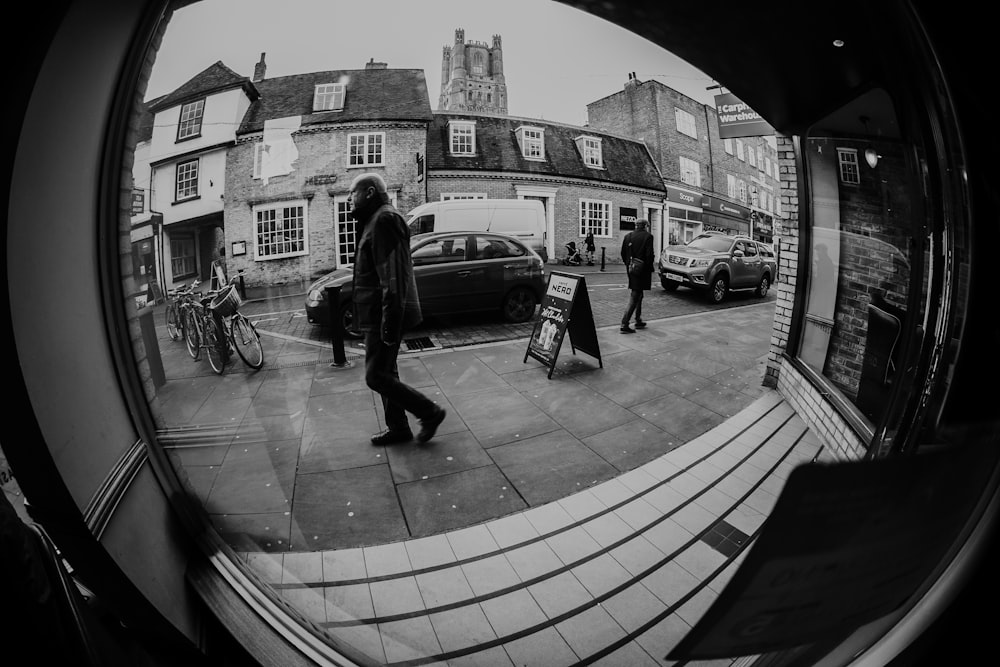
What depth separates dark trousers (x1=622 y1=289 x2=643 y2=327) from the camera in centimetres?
95

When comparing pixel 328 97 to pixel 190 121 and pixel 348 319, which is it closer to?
pixel 190 121

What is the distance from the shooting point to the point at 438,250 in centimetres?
78

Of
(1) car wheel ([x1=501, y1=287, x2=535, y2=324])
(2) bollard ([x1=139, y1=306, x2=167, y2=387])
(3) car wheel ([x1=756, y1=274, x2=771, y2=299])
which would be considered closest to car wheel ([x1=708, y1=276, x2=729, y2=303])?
(3) car wheel ([x1=756, y1=274, x2=771, y2=299])

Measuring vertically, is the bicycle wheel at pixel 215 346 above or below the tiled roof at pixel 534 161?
below

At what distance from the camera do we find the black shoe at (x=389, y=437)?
88 centimetres

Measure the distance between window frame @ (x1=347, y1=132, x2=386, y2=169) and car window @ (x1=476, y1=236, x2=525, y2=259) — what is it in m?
0.26

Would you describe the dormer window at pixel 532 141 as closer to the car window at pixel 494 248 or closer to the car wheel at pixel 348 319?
the car window at pixel 494 248

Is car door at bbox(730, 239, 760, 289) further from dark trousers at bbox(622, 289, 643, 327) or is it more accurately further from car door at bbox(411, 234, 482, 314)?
car door at bbox(411, 234, 482, 314)

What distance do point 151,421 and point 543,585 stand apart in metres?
1.05

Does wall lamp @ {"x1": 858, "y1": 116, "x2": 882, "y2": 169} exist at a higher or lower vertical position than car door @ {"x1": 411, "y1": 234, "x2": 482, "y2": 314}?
higher

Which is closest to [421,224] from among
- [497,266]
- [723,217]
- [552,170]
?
[497,266]

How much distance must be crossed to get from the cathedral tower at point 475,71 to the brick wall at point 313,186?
11 cm

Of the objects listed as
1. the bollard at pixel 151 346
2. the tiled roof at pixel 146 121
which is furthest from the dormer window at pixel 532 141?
the bollard at pixel 151 346

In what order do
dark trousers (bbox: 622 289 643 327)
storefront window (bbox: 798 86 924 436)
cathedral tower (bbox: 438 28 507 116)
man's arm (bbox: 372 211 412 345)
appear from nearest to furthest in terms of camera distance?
storefront window (bbox: 798 86 924 436)
cathedral tower (bbox: 438 28 507 116)
man's arm (bbox: 372 211 412 345)
dark trousers (bbox: 622 289 643 327)
